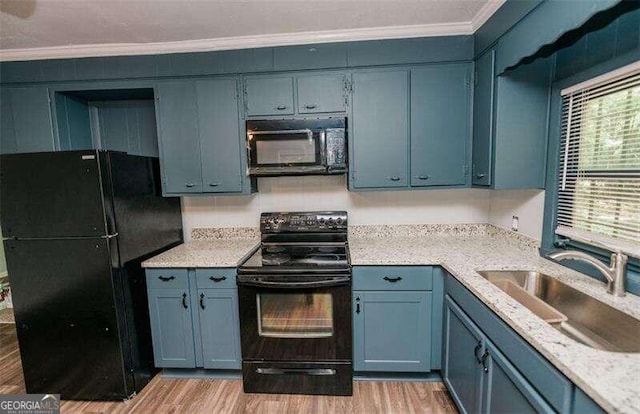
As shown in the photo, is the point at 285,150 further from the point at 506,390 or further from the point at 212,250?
the point at 506,390

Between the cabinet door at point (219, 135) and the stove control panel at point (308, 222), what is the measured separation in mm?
415

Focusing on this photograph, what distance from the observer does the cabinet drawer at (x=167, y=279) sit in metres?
2.03

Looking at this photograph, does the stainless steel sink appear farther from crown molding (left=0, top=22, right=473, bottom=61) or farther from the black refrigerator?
the black refrigerator

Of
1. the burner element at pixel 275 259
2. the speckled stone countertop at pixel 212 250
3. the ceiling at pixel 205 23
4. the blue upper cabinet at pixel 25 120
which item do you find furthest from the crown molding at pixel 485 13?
the blue upper cabinet at pixel 25 120

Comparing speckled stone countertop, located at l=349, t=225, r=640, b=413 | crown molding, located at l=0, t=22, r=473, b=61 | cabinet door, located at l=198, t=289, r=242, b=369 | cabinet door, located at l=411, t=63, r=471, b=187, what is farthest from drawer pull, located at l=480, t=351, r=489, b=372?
crown molding, located at l=0, t=22, r=473, b=61

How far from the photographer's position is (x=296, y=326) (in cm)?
195

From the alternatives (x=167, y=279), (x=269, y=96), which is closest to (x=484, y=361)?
(x=167, y=279)

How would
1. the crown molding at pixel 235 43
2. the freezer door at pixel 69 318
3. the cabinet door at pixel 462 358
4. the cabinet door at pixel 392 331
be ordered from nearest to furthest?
the cabinet door at pixel 462 358 → the freezer door at pixel 69 318 → the cabinet door at pixel 392 331 → the crown molding at pixel 235 43

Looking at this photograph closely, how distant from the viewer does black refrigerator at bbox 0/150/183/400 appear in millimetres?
1789

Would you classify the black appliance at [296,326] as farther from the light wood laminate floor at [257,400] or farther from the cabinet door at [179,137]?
the cabinet door at [179,137]

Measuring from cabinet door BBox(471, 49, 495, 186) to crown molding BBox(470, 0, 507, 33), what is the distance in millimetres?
213

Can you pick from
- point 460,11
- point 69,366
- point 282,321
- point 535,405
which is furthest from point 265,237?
point 460,11

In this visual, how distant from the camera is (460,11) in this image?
186 cm

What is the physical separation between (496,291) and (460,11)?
5.70 feet
